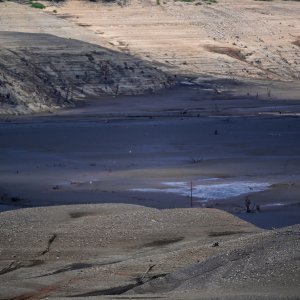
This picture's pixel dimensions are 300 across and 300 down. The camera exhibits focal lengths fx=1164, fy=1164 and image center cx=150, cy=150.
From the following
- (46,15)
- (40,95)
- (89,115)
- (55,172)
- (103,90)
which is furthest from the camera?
(46,15)

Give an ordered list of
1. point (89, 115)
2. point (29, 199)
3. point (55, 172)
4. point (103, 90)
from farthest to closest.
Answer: point (103, 90)
point (89, 115)
point (55, 172)
point (29, 199)

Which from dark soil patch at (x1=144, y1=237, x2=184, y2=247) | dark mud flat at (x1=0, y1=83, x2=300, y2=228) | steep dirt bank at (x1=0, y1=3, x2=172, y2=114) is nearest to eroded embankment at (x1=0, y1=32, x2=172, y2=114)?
steep dirt bank at (x1=0, y1=3, x2=172, y2=114)

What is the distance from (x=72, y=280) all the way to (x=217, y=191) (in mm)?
7377

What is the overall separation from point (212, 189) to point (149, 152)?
500cm

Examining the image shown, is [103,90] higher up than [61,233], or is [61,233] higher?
[61,233]

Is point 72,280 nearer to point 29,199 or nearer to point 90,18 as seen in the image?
point 29,199

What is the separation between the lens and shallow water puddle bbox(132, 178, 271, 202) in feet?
57.1

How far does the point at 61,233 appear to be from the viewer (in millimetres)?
12906

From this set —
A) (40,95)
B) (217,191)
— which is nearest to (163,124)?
(40,95)

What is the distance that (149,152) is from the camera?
22.9 meters

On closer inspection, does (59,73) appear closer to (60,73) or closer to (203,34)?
(60,73)

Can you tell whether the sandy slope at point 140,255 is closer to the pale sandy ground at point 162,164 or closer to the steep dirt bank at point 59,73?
the pale sandy ground at point 162,164

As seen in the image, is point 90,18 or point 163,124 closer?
point 163,124

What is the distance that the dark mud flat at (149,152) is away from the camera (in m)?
17.5
